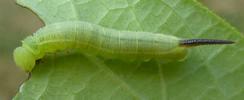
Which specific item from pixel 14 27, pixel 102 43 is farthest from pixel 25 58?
pixel 14 27

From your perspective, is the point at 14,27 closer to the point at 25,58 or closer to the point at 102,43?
the point at 25,58

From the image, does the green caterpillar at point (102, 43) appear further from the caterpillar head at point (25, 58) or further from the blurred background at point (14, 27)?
the blurred background at point (14, 27)

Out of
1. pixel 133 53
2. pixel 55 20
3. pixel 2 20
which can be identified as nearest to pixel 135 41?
pixel 133 53

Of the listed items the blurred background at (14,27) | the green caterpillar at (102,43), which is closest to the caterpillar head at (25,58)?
the green caterpillar at (102,43)

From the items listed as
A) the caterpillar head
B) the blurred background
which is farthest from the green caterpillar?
the blurred background

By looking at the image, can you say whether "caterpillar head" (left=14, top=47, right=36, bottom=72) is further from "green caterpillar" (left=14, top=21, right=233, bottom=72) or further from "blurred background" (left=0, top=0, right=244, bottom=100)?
"blurred background" (left=0, top=0, right=244, bottom=100)

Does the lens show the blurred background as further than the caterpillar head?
Yes

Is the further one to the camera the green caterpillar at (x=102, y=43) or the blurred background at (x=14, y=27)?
the blurred background at (x=14, y=27)
